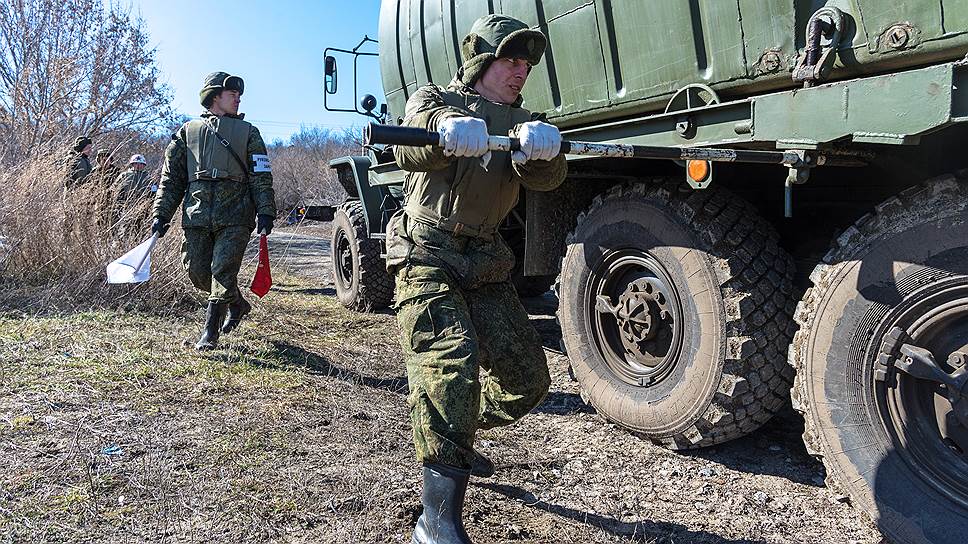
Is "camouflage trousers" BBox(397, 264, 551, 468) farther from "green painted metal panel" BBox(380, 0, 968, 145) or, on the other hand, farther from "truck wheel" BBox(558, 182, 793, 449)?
"green painted metal panel" BBox(380, 0, 968, 145)

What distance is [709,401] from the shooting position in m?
3.04

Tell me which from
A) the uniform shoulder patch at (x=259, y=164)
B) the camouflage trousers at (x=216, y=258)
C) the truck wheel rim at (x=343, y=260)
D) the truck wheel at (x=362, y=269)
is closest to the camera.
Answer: the camouflage trousers at (x=216, y=258)

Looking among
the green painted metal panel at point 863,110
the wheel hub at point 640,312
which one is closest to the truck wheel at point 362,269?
the wheel hub at point 640,312

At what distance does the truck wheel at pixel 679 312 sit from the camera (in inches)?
117

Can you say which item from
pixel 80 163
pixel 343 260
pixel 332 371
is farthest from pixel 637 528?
pixel 80 163

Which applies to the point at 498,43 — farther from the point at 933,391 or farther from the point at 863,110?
the point at 933,391

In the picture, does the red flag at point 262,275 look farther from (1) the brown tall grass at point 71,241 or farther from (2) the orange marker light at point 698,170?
(2) the orange marker light at point 698,170

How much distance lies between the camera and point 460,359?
235 centimetres

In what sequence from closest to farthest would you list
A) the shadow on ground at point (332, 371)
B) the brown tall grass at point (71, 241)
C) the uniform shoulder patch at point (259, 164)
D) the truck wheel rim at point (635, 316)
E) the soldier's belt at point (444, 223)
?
the soldier's belt at point (444, 223) → the truck wheel rim at point (635, 316) → the shadow on ground at point (332, 371) → the uniform shoulder patch at point (259, 164) → the brown tall grass at point (71, 241)

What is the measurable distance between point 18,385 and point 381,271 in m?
3.29

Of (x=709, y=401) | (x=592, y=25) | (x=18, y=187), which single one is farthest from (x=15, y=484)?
(x=18, y=187)

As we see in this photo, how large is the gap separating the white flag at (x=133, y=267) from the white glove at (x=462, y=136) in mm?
3314

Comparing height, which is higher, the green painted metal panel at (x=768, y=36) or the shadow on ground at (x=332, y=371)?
the green painted metal panel at (x=768, y=36)

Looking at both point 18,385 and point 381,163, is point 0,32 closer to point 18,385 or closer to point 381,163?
point 381,163
